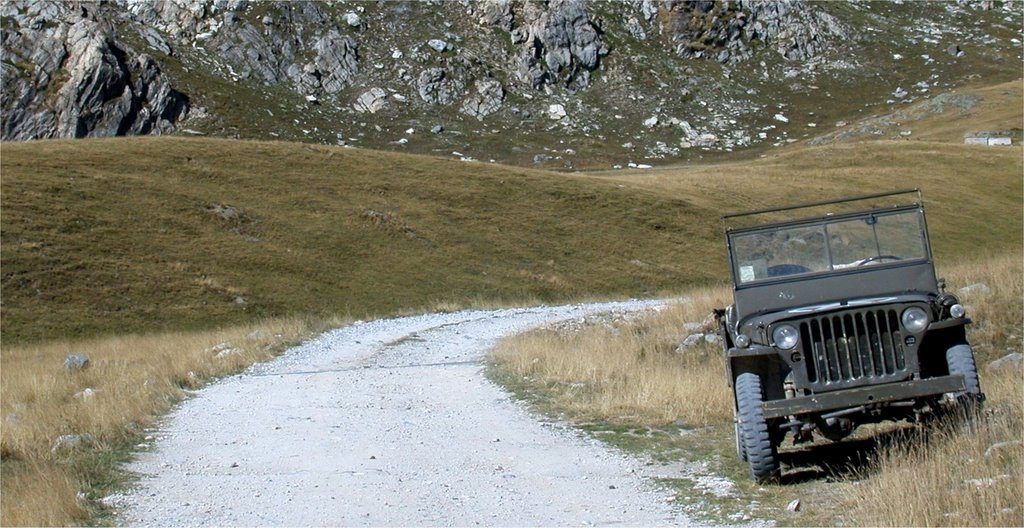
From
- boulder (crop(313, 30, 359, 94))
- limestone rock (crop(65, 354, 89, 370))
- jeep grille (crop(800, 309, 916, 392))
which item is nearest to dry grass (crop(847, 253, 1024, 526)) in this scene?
jeep grille (crop(800, 309, 916, 392))

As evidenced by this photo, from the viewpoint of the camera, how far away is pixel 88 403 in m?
13.9

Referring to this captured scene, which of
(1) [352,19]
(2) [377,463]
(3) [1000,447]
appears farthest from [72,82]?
(3) [1000,447]

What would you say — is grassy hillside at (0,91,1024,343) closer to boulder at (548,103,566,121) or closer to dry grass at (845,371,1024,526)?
dry grass at (845,371,1024,526)

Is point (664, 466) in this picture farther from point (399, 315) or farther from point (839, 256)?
point (399, 315)

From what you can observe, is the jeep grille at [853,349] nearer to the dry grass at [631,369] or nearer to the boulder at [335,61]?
the dry grass at [631,369]

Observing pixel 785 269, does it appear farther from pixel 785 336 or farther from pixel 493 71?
pixel 493 71

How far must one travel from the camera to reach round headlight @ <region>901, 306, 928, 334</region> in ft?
28.2

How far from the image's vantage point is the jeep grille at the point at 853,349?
8516mm

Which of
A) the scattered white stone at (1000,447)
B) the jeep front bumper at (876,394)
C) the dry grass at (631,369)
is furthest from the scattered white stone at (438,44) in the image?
the scattered white stone at (1000,447)

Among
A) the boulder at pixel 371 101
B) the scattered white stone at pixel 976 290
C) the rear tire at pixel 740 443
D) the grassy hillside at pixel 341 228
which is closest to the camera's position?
the rear tire at pixel 740 443

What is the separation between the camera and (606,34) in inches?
6718

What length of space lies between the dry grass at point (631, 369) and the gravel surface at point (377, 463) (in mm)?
943

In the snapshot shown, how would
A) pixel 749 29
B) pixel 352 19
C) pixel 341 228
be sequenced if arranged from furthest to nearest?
pixel 749 29, pixel 352 19, pixel 341 228

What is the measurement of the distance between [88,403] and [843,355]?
1068 centimetres
